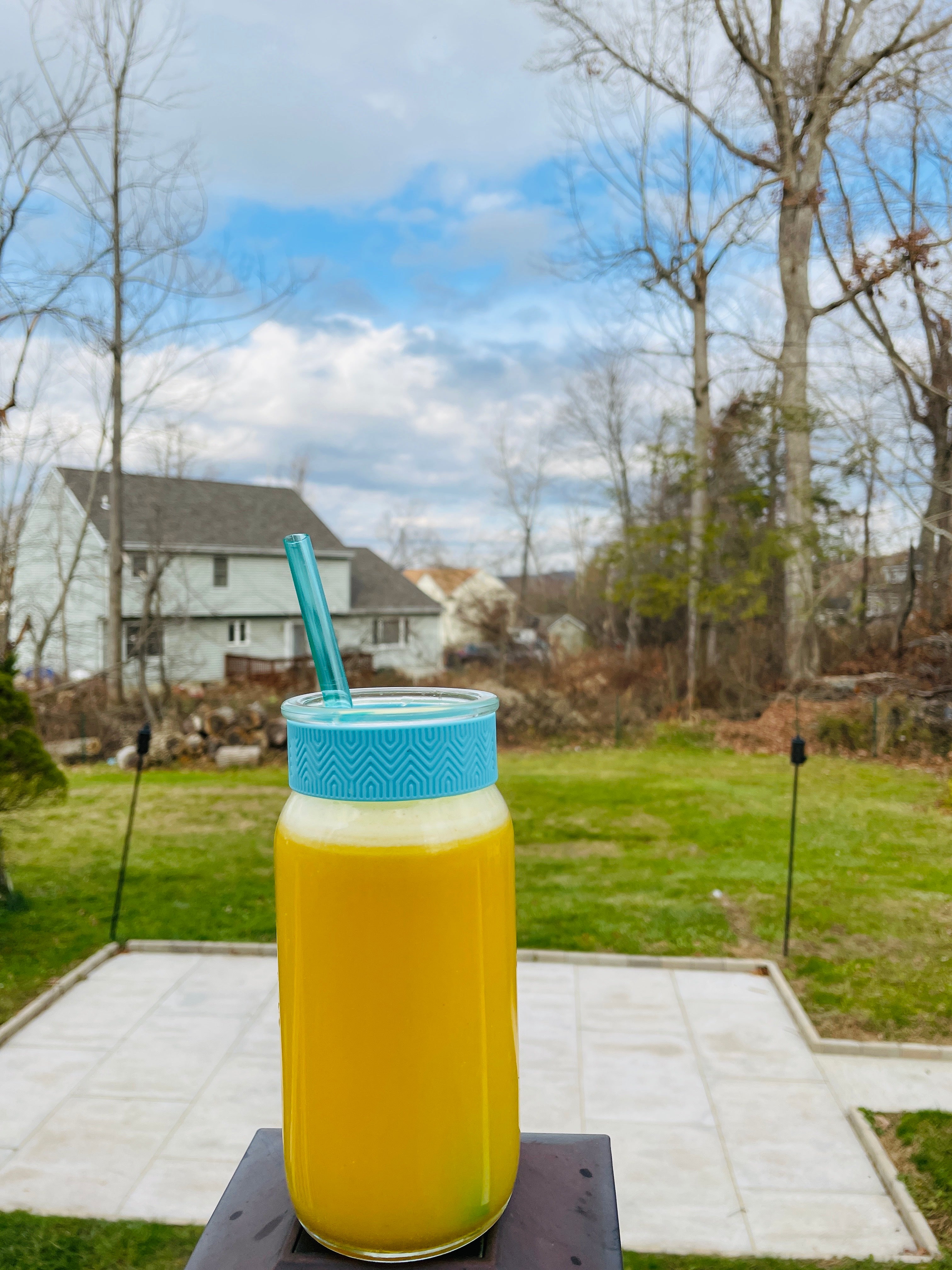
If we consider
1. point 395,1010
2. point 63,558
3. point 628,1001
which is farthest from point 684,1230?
point 63,558

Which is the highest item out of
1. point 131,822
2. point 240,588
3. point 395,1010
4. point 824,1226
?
point 240,588

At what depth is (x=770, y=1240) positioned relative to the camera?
3291 millimetres

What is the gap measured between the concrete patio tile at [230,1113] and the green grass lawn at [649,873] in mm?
1685

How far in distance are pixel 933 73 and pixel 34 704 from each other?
55.9ft

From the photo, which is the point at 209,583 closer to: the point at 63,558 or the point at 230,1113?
the point at 63,558

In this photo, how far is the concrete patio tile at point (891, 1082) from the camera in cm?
422

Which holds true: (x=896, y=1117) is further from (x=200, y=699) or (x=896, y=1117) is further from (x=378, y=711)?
(x=200, y=699)

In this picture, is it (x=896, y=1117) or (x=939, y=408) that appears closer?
(x=896, y=1117)

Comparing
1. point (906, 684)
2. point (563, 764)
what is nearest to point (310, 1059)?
point (563, 764)

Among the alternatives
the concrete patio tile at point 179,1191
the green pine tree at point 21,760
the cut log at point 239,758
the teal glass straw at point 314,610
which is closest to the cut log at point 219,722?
the cut log at point 239,758

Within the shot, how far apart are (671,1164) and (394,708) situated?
12.0 ft

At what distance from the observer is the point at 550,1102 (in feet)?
13.9

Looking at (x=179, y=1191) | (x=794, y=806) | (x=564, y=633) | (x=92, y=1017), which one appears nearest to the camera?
(x=179, y=1191)

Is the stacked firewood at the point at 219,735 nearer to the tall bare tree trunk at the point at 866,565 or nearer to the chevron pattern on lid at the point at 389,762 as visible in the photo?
the tall bare tree trunk at the point at 866,565
